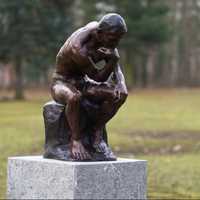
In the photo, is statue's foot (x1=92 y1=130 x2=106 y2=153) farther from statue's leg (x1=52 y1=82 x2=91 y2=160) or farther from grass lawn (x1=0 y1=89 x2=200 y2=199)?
grass lawn (x1=0 y1=89 x2=200 y2=199)

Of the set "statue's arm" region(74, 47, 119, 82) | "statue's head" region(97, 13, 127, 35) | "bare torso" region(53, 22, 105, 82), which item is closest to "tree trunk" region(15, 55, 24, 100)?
"bare torso" region(53, 22, 105, 82)

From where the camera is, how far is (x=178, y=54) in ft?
174


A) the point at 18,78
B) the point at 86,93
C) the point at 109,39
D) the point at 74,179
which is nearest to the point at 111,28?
the point at 109,39

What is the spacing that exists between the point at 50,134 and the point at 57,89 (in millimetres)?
542

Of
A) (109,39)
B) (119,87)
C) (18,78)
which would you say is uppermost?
(109,39)

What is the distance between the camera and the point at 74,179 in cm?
545

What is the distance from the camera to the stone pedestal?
5.50m

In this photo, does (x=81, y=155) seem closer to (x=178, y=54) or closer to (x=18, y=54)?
(x=18, y=54)

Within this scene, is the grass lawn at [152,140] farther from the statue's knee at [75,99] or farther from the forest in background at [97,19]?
the forest in background at [97,19]

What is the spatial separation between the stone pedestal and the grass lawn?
222cm

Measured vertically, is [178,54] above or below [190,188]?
above

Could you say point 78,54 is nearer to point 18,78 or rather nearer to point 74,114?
point 74,114

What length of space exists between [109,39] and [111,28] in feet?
0.52

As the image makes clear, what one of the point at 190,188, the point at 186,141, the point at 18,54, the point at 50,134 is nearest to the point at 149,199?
the point at 190,188
